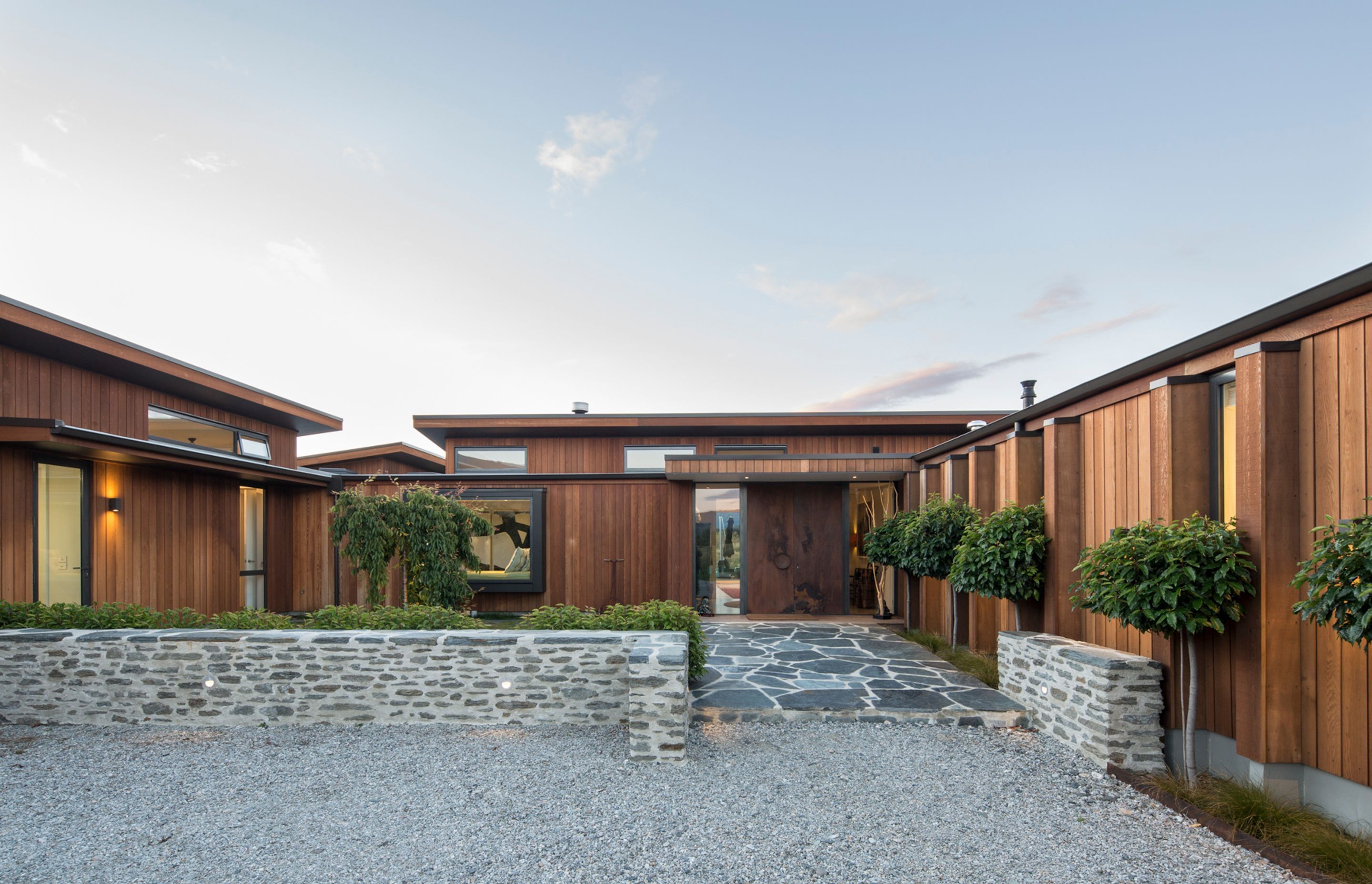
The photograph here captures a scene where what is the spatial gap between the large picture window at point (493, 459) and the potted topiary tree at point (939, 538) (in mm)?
7651

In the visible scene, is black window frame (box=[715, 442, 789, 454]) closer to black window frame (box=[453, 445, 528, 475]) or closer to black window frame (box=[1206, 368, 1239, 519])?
black window frame (box=[453, 445, 528, 475])

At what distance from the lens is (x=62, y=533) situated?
650 centimetres

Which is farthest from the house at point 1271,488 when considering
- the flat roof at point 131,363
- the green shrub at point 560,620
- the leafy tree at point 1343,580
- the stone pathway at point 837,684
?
the flat roof at point 131,363

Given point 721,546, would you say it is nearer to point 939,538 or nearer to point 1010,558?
point 939,538

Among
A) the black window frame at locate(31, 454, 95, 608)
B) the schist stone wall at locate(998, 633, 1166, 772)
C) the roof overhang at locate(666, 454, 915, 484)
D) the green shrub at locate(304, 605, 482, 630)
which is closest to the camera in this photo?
the schist stone wall at locate(998, 633, 1166, 772)

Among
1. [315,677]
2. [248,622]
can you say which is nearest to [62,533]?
[248,622]

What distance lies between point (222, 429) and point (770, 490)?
30.4ft

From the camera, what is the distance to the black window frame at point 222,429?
8391 mm

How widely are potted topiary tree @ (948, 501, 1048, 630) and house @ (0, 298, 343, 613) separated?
8.86 metres

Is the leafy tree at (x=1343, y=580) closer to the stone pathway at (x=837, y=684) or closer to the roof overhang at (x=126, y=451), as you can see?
the stone pathway at (x=837, y=684)

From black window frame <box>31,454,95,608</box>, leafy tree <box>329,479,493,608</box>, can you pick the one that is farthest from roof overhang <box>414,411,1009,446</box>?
black window frame <box>31,454,95,608</box>

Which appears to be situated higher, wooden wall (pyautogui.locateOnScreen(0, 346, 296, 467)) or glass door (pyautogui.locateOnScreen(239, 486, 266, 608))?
wooden wall (pyautogui.locateOnScreen(0, 346, 296, 467))

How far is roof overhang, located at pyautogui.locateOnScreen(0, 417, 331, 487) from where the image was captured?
18.3ft

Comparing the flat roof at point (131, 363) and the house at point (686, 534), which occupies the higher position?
the flat roof at point (131, 363)
